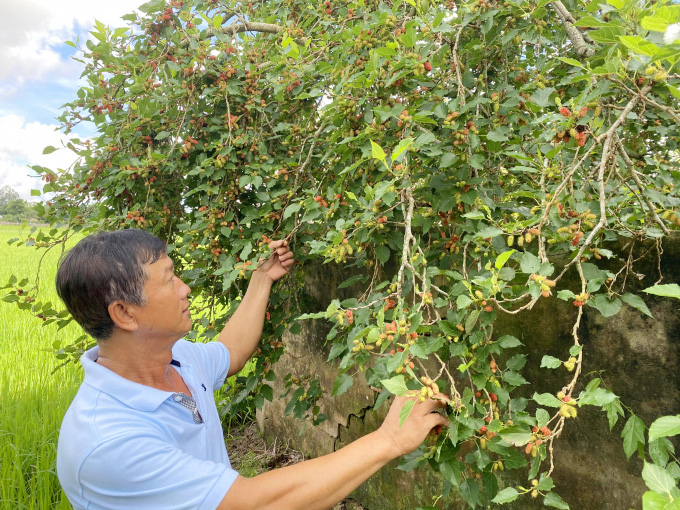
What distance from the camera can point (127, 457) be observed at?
1208 millimetres

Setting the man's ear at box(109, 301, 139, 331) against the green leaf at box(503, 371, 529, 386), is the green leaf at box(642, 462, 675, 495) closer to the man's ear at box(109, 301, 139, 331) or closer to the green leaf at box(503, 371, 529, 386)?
the green leaf at box(503, 371, 529, 386)

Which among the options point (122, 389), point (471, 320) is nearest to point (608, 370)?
point (471, 320)

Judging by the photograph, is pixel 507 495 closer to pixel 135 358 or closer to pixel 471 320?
pixel 471 320

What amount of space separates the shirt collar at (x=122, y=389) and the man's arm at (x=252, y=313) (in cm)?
68

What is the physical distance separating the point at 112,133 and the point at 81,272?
1384 mm

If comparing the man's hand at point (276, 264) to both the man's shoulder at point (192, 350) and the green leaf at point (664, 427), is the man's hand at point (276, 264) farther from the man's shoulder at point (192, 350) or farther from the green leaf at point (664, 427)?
the green leaf at point (664, 427)

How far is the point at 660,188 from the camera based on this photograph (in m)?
1.53

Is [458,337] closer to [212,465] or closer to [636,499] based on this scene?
[212,465]

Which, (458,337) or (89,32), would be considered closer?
(458,337)

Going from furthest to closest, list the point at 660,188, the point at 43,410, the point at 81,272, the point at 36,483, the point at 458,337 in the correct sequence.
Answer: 1. the point at 43,410
2. the point at 36,483
3. the point at 660,188
4. the point at 81,272
5. the point at 458,337

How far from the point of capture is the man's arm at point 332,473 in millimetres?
1227

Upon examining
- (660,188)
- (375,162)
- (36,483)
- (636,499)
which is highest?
(375,162)

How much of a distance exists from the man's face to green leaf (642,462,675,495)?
129 centimetres

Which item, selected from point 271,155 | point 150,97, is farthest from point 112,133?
point 271,155
